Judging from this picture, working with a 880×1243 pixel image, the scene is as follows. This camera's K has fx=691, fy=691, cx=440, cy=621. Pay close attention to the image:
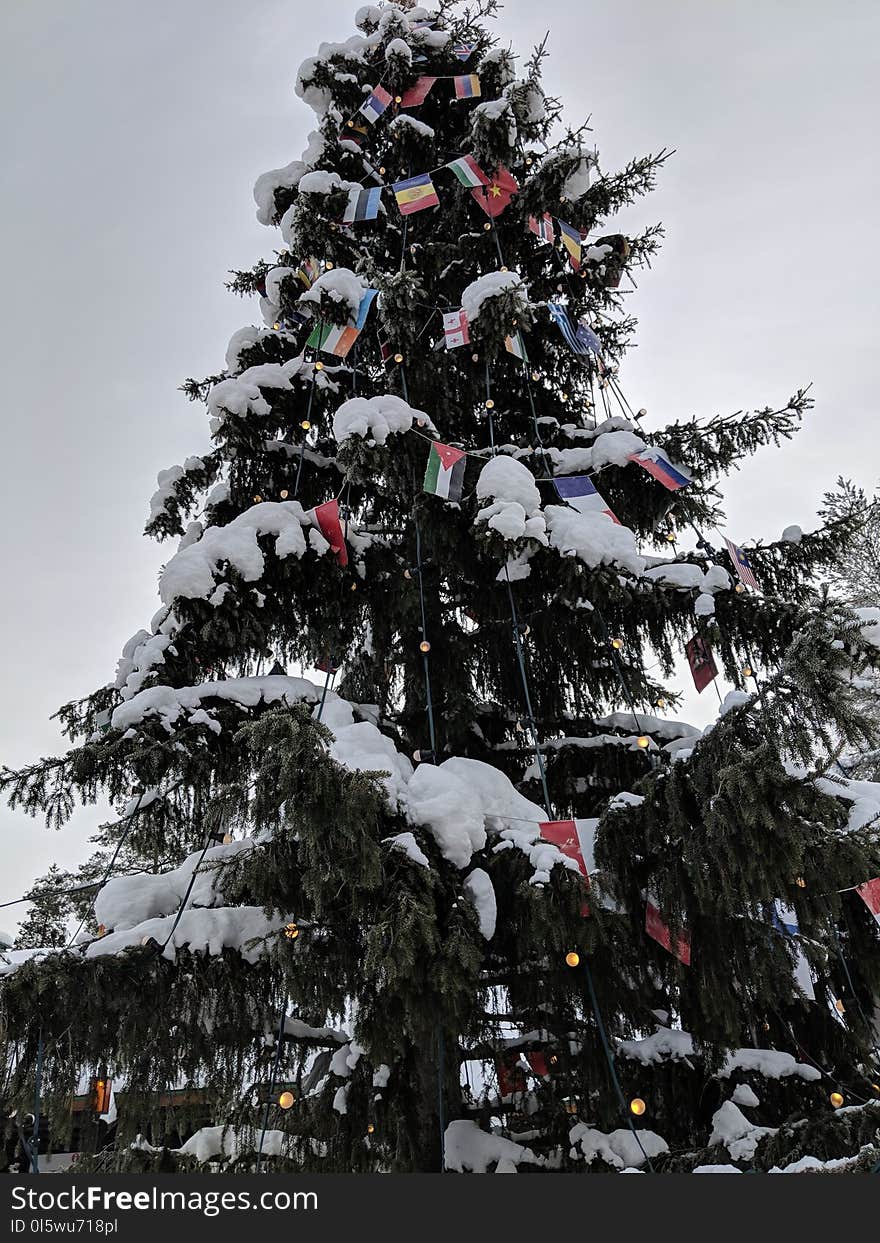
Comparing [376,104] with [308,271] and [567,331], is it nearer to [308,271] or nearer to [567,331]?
[308,271]

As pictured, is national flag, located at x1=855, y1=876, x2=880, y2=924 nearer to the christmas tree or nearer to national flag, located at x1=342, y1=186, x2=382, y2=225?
the christmas tree

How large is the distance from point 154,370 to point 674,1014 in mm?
10701

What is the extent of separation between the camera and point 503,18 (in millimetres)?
8094

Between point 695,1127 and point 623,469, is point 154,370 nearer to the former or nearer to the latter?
point 623,469

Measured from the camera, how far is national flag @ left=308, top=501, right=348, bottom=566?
478 centimetres

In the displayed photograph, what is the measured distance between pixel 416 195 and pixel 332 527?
344 cm

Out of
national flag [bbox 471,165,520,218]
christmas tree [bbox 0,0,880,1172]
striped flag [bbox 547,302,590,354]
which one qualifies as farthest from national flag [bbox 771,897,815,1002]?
national flag [bbox 471,165,520,218]

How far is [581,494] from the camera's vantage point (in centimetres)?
495

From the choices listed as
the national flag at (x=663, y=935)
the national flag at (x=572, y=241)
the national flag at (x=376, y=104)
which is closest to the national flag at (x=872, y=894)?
the national flag at (x=663, y=935)

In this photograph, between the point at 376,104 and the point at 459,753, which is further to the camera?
the point at 376,104

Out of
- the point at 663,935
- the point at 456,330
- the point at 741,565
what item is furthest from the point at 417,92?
the point at 663,935

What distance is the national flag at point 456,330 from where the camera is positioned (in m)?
5.24

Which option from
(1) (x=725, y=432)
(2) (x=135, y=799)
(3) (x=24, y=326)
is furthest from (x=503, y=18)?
(2) (x=135, y=799)

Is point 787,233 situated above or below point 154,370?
below
